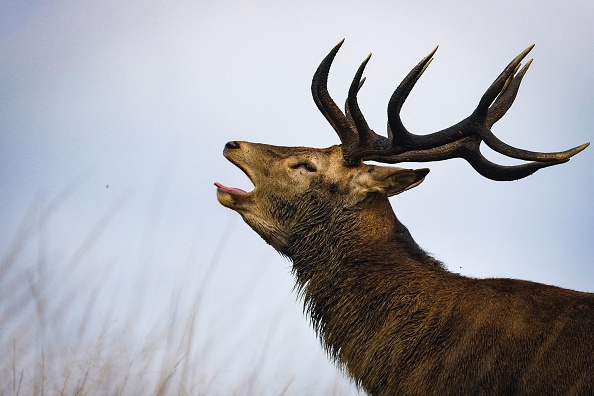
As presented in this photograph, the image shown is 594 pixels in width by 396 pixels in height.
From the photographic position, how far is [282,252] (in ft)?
18.2

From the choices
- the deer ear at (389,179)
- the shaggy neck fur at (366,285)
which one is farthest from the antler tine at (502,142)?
the shaggy neck fur at (366,285)

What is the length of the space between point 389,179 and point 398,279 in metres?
0.74

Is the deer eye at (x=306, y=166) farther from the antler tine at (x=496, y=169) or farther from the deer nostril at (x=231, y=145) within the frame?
the antler tine at (x=496, y=169)

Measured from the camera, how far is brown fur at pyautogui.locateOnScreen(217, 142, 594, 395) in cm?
415

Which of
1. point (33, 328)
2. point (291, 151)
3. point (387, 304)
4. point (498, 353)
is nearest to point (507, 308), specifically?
point (498, 353)

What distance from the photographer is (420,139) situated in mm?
5656

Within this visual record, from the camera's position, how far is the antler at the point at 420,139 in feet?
18.0

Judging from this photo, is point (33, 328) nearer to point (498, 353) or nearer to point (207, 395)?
point (207, 395)

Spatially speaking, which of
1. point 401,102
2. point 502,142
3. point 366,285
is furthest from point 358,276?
point 502,142

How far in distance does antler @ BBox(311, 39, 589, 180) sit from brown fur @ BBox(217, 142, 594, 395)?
22 cm

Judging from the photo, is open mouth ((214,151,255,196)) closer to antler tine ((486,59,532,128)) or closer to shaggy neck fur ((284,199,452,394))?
shaggy neck fur ((284,199,452,394))

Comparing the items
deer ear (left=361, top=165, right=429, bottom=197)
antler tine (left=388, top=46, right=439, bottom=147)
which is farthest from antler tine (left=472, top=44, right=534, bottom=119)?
A: deer ear (left=361, top=165, right=429, bottom=197)

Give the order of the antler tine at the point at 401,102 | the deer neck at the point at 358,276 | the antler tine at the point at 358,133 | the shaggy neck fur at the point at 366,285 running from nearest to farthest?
the shaggy neck fur at the point at 366,285 < the deer neck at the point at 358,276 < the antler tine at the point at 401,102 < the antler tine at the point at 358,133

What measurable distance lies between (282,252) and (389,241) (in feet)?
2.47
